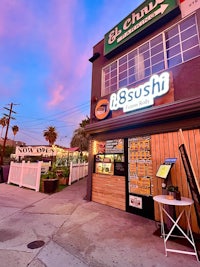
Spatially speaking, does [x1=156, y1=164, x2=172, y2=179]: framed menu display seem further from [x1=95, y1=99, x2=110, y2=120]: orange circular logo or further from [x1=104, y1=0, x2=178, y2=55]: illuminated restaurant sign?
[x1=104, y1=0, x2=178, y2=55]: illuminated restaurant sign

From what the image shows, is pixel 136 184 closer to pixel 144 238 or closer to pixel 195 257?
pixel 144 238

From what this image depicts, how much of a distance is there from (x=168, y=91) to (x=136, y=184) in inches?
130

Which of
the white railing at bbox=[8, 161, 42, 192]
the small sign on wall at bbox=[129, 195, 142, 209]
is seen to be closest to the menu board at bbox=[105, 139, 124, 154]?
the small sign on wall at bbox=[129, 195, 142, 209]

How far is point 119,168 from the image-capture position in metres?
5.71

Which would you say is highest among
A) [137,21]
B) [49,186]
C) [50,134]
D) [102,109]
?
[50,134]

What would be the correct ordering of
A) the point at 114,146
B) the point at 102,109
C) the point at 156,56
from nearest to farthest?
the point at 156,56 → the point at 114,146 → the point at 102,109

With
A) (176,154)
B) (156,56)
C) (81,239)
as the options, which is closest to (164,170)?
(176,154)

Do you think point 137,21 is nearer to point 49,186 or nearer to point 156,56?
point 156,56

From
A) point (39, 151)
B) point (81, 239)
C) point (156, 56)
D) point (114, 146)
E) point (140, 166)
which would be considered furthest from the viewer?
point (39, 151)

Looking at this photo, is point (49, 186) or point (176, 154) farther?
point (49, 186)

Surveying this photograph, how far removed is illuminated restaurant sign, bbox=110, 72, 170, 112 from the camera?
477 centimetres

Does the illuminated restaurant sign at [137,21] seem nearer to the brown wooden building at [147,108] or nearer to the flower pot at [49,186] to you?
the brown wooden building at [147,108]

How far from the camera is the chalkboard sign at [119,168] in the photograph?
220 inches

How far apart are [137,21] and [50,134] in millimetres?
37560
